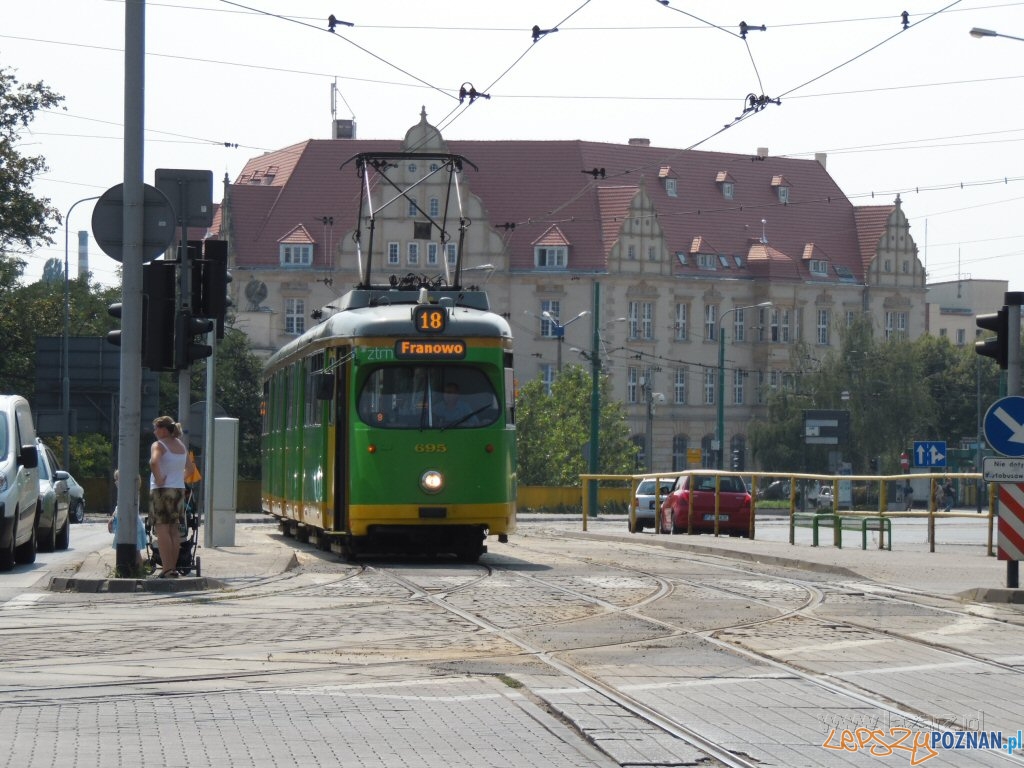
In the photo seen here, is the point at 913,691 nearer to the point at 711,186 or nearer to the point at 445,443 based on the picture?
the point at 445,443

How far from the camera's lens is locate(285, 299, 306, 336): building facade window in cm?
10588

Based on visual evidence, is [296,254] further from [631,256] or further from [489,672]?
[489,672]

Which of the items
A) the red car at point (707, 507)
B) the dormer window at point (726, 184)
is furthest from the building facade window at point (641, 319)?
the red car at point (707, 507)

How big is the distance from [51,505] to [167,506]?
8.76m

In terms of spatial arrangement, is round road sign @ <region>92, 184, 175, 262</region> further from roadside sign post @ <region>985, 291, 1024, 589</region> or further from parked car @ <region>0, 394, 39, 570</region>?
roadside sign post @ <region>985, 291, 1024, 589</region>

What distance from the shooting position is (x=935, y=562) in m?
24.8

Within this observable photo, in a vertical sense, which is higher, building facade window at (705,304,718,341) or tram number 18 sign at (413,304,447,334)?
building facade window at (705,304,718,341)

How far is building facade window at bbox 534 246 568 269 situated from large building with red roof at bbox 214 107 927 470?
83mm

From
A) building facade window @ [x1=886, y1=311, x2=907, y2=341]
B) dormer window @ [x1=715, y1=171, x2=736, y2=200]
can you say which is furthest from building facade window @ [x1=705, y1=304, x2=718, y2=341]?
building facade window @ [x1=886, y1=311, x2=907, y2=341]

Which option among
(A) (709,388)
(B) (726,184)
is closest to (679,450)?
(A) (709,388)

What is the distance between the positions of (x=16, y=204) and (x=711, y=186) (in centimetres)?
6629

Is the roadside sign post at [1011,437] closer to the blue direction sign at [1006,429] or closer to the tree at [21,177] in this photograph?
the blue direction sign at [1006,429]

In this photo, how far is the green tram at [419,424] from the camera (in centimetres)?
2183

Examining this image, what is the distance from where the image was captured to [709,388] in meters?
112
